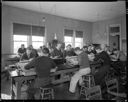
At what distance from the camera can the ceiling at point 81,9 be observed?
171 inches

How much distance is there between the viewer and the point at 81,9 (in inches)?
193

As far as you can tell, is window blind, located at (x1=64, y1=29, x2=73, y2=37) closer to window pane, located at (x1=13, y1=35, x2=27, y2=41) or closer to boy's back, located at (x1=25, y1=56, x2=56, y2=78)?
window pane, located at (x1=13, y1=35, x2=27, y2=41)

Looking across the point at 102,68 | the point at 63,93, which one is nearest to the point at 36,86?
the point at 63,93

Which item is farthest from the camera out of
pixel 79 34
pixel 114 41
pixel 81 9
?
pixel 114 41

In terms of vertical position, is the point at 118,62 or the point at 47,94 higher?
the point at 118,62

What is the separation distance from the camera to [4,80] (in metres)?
4.12

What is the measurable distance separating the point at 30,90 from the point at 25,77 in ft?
1.11

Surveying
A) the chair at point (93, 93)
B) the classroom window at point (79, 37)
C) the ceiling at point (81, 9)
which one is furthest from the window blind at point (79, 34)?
the chair at point (93, 93)

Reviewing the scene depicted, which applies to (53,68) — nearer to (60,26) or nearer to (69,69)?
(69,69)

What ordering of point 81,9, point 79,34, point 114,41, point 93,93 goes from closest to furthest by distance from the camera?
1. point 93,93
2. point 79,34
3. point 81,9
4. point 114,41

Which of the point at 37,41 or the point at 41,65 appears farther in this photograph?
→ the point at 37,41

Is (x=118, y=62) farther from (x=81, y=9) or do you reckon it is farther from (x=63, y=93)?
(x=81, y=9)

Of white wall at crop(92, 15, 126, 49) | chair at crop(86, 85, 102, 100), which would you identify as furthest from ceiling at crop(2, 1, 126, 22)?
chair at crop(86, 85, 102, 100)

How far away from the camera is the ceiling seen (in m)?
4.34
